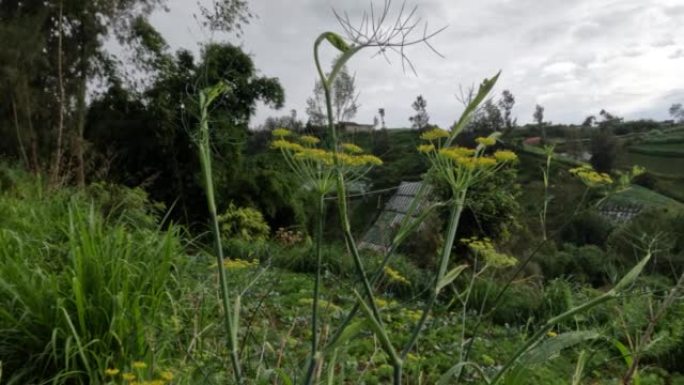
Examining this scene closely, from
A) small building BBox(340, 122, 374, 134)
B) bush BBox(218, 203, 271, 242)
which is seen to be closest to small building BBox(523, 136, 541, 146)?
small building BBox(340, 122, 374, 134)

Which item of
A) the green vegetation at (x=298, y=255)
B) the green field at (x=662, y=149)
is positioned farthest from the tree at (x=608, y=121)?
the green vegetation at (x=298, y=255)

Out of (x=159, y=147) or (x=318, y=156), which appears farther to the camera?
(x=159, y=147)

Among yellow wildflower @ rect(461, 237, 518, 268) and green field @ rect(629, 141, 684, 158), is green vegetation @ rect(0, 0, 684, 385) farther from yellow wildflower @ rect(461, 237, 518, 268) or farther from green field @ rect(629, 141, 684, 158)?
green field @ rect(629, 141, 684, 158)

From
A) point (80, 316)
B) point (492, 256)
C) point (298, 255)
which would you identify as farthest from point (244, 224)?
A: point (80, 316)

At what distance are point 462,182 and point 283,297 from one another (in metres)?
4.13

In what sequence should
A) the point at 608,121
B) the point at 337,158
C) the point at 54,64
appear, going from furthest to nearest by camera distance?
the point at 608,121 → the point at 54,64 → the point at 337,158

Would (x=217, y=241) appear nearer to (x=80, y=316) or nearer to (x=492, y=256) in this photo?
(x=80, y=316)

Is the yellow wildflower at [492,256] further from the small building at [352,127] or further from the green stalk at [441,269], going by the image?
the green stalk at [441,269]

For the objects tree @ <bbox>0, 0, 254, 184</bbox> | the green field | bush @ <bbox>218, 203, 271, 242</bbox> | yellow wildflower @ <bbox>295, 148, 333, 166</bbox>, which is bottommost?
the green field

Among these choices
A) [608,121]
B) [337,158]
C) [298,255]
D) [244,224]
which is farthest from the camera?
[608,121]

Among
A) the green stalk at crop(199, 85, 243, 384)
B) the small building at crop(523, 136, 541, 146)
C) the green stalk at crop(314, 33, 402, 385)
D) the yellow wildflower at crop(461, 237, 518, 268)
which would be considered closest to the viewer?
the green stalk at crop(314, 33, 402, 385)

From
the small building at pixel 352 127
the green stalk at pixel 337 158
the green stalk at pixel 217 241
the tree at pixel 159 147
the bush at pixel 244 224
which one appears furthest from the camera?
the tree at pixel 159 147

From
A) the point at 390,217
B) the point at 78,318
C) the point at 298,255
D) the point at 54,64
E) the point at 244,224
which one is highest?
the point at 54,64

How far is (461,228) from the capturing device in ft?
24.4
